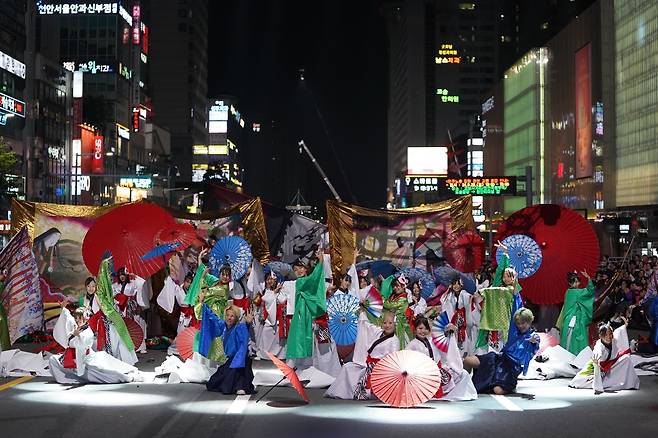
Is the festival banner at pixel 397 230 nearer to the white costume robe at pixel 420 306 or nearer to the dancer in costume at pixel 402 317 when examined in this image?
the white costume robe at pixel 420 306

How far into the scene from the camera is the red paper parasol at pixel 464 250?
2033 centimetres

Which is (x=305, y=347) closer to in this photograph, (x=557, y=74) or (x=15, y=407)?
(x=15, y=407)

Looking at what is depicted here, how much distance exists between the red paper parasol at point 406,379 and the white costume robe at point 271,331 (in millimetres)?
5731

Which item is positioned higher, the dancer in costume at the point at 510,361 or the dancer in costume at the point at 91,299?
the dancer in costume at the point at 91,299

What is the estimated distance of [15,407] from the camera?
35.4 ft

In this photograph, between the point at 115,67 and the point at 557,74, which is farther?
the point at 115,67

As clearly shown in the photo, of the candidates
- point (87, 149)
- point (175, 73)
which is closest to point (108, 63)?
point (87, 149)

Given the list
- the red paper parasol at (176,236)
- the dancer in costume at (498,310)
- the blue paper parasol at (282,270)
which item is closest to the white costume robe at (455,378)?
the dancer in costume at (498,310)

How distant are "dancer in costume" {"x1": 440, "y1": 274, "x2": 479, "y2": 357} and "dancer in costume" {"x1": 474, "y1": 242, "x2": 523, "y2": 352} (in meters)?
1.59

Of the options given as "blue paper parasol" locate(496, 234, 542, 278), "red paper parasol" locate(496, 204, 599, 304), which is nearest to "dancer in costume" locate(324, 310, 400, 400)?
"blue paper parasol" locate(496, 234, 542, 278)

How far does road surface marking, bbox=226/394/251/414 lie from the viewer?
10.7 metres

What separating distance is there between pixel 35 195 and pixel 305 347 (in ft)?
196

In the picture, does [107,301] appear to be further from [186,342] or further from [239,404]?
[239,404]

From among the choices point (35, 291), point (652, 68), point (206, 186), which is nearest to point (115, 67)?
point (652, 68)
